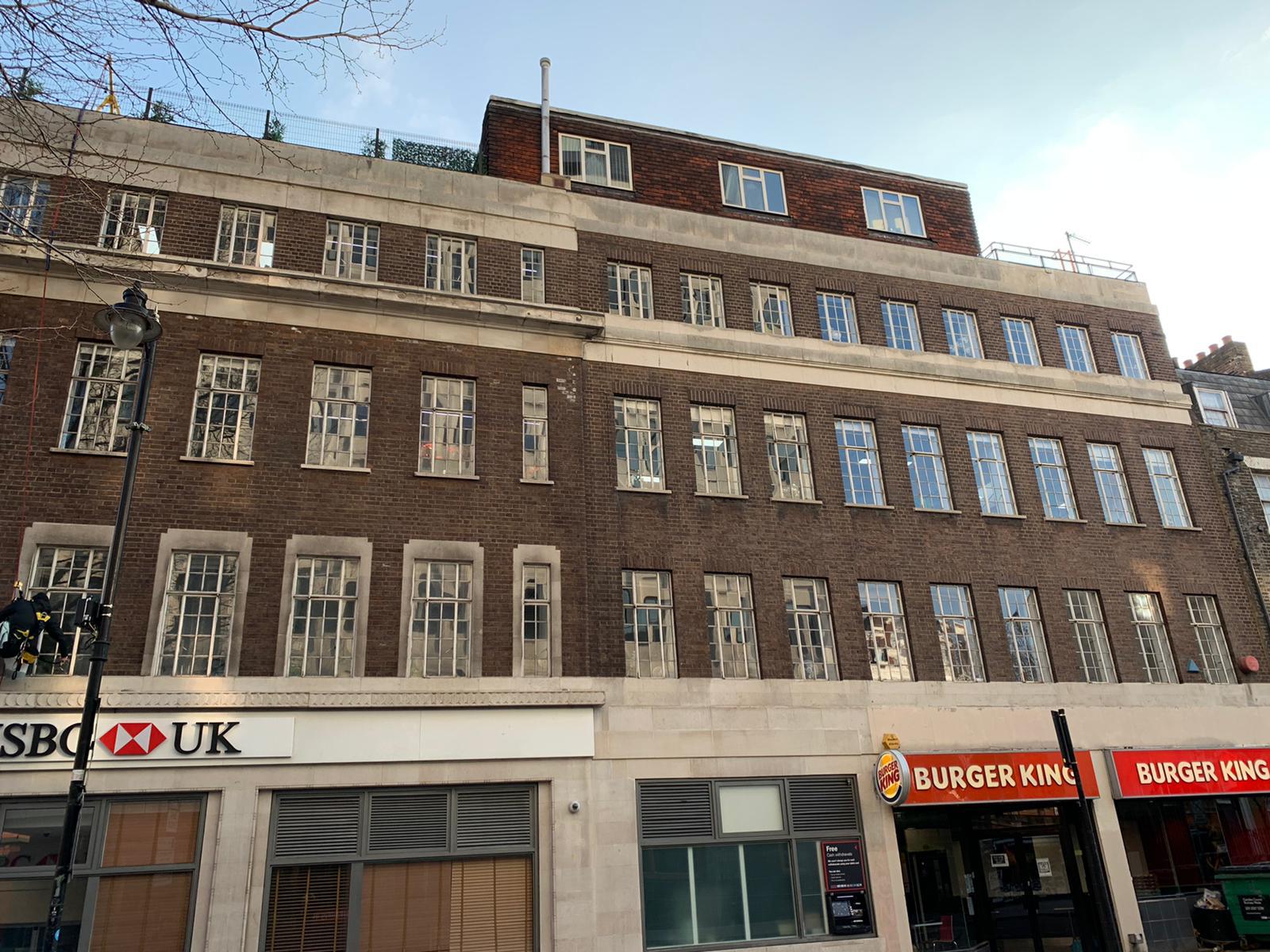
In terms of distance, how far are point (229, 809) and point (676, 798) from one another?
7.76m

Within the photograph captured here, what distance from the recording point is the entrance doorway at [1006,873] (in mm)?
19125

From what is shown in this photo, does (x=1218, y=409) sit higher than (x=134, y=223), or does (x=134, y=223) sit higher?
(x=134, y=223)

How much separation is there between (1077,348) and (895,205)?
633cm

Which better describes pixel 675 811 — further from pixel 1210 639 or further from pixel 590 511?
pixel 1210 639

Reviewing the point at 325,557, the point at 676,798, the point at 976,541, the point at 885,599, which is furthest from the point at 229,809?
the point at 976,541

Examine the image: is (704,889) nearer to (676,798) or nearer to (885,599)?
(676,798)

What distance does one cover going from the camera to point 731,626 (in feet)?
61.4

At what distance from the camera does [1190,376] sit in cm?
2612

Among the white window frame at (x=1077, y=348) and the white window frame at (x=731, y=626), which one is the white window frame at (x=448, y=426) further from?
the white window frame at (x=1077, y=348)

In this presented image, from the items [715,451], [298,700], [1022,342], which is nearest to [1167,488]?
[1022,342]

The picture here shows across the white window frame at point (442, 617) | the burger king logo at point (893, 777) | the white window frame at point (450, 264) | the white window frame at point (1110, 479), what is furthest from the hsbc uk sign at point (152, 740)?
the white window frame at point (1110, 479)

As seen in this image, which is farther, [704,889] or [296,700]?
[704,889]

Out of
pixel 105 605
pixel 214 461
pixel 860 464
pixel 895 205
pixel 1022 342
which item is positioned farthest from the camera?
pixel 895 205

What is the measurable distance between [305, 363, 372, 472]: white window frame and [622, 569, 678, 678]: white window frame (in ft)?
19.2
